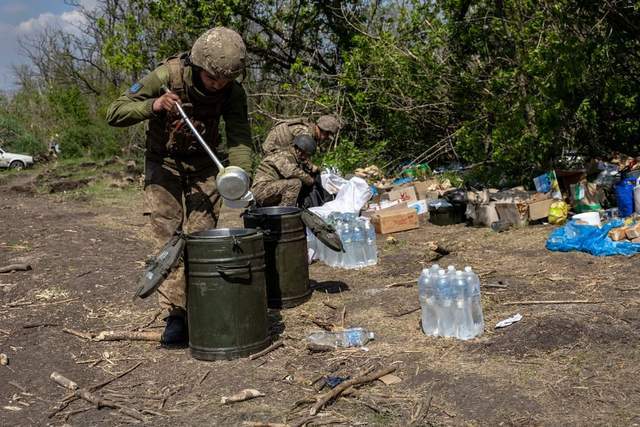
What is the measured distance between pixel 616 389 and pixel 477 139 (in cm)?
788

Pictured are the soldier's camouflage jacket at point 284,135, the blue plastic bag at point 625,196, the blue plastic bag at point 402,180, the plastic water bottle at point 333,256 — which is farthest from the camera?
the blue plastic bag at point 402,180

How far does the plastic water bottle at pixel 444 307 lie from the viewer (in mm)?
4871

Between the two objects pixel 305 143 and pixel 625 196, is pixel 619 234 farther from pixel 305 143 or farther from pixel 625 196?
pixel 305 143

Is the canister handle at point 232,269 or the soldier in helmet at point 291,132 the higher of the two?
the soldier in helmet at point 291,132

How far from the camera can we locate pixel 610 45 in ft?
30.5

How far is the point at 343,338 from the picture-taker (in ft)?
15.8

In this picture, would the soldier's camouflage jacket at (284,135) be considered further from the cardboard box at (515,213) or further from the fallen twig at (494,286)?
the fallen twig at (494,286)

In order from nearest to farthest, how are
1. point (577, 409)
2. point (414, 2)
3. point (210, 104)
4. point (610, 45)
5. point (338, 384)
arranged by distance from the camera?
point (577, 409) < point (338, 384) < point (210, 104) < point (610, 45) < point (414, 2)

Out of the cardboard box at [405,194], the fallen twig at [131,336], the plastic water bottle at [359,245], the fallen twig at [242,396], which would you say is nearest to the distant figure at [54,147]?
the cardboard box at [405,194]

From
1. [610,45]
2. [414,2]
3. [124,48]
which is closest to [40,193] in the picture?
[124,48]

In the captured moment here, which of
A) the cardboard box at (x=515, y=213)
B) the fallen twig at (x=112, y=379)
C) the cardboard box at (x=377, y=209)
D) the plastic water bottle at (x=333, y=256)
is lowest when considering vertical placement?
the fallen twig at (x=112, y=379)

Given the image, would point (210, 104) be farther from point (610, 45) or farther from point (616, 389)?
point (610, 45)

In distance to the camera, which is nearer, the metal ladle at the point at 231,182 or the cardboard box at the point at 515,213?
the metal ladle at the point at 231,182

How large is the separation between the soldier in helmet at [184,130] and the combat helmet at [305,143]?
Answer: 252 centimetres
